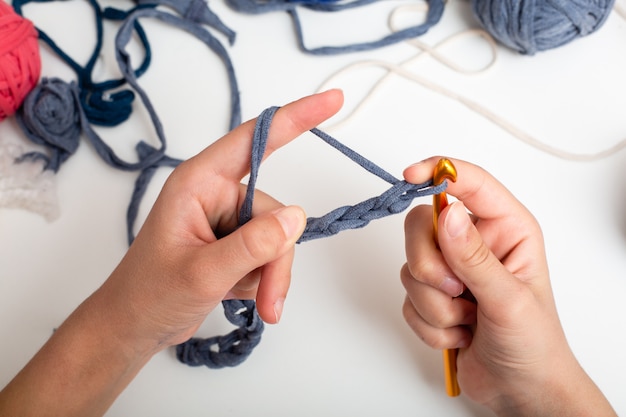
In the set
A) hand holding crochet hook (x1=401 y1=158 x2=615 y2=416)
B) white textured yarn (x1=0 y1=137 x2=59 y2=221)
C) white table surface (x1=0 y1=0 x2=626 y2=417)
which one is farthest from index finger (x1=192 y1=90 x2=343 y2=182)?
white textured yarn (x1=0 y1=137 x2=59 y2=221)

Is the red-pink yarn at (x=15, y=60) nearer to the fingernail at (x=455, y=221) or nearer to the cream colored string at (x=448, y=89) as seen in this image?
the cream colored string at (x=448, y=89)

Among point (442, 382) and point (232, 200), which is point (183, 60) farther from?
point (442, 382)

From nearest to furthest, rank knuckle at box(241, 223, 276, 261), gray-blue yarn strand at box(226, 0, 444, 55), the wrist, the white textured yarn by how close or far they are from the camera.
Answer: knuckle at box(241, 223, 276, 261) < the wrist < the white textured yarn < gray-blue yarn strand at box(226, 0, 444, 55)

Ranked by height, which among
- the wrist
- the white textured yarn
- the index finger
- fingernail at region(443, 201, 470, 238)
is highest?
the index finger

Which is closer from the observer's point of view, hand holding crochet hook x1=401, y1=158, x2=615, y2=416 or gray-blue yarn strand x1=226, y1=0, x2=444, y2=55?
hand holding crochet hook x1=401, y1=158, x2=615, y2=416

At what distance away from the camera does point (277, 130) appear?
657mm

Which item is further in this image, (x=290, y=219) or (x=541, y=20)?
(x=541, y=20)

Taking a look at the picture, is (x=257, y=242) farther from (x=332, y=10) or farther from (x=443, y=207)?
(x=332, y=10)

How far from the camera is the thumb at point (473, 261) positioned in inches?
24.0

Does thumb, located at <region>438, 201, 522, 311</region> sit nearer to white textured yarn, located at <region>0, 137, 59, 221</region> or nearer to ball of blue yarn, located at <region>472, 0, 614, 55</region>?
ball of blue yarn, located at <region>472, 0, 614, 55</region>

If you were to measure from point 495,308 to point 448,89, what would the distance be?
44 centimetres

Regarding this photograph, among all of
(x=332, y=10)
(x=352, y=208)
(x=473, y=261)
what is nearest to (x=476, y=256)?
(x=473, y=261)

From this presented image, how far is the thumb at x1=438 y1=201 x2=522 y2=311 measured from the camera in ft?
2.00

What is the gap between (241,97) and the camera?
0.97 m
